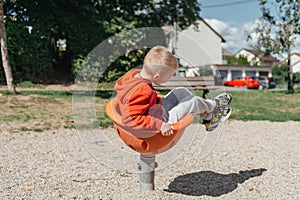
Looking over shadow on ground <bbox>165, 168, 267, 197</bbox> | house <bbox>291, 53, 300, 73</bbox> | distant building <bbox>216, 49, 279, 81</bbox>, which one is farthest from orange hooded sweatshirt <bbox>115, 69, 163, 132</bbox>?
house <bbox>291, 53, 300, 73</bbox>

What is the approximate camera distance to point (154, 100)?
10.7ft

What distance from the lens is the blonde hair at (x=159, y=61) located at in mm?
3270

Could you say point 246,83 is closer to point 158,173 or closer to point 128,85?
point 158,173

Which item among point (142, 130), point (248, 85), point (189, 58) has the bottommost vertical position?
point (248, 85)

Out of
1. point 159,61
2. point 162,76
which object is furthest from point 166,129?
point 159,61

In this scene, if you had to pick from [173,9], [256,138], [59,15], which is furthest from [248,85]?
[256,138]

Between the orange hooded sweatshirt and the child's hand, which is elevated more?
the orange hooded sweatshirt

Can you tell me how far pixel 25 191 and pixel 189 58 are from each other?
7.50 feet

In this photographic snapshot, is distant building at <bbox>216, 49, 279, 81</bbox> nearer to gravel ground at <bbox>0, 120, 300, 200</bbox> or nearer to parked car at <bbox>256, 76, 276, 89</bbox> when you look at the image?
parked car at <bbox>256, 76, 276, 89</bbox>

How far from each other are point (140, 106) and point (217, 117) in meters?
1.09

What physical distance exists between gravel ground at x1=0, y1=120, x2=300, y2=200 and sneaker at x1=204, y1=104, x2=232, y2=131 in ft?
2.61

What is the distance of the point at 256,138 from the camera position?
7.72 metres

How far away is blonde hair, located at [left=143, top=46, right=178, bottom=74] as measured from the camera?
3.27m

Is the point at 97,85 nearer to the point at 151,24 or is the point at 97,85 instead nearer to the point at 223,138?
the point at 223,138
